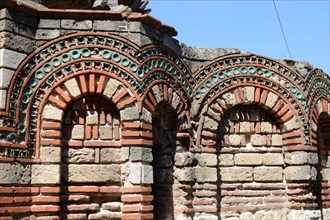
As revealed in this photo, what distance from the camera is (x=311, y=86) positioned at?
27.4 feet

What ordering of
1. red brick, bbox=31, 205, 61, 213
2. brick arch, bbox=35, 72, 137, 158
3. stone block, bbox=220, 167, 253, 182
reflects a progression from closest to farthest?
1. red brick, bbox=31, 205, 61, 213
2. brick arch, bbox=35, 72, 137, 158
3. stone block, bbox=220, 167, 253, 182

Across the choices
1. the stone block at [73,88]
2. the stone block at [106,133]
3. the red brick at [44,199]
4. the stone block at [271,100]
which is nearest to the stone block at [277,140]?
the stone block at [271,100]

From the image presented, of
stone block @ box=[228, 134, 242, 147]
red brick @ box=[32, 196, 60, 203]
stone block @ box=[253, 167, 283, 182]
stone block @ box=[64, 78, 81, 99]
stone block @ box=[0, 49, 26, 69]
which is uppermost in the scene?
stone block @ box=[0, 49, 26, 69]

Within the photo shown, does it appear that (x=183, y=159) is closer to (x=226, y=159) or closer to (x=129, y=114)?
(x=226, y=159)

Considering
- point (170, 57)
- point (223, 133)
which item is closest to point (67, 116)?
point (170, 57)

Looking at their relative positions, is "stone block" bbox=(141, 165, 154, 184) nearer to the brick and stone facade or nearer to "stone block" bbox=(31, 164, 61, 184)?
the brick and stone facade

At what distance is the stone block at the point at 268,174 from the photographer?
7734mm

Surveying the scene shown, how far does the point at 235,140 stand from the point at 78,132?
280 cm

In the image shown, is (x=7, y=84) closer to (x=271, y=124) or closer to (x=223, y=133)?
(x=223, y=133)

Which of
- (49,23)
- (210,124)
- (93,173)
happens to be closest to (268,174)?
(210,124)

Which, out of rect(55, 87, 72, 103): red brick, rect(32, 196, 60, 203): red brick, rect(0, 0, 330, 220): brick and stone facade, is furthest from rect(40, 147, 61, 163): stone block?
rect(55, 87, 72, 103): red brick

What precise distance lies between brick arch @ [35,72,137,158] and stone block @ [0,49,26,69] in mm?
563

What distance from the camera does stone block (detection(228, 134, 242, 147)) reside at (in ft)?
25.4

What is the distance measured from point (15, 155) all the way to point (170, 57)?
279 centimetres
